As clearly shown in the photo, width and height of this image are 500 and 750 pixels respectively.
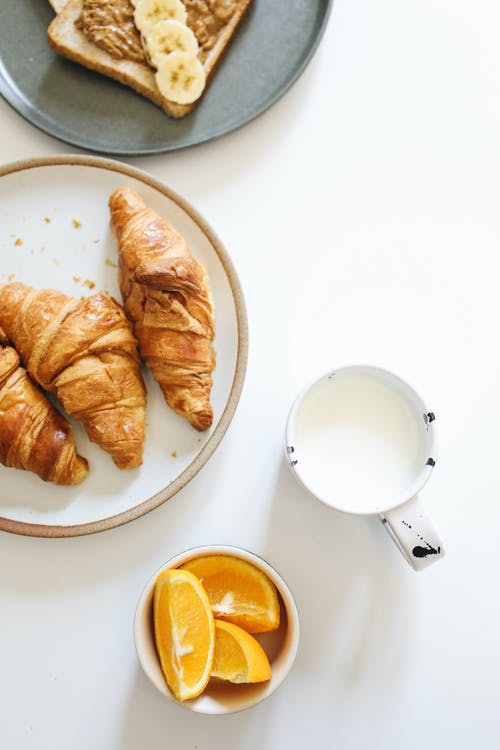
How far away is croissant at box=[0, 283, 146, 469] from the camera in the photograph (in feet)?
3.98

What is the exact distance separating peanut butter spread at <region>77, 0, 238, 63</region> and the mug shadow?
0.82 metres

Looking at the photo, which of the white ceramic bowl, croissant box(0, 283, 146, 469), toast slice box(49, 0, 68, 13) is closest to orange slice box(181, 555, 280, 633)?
the white ceramic bowl

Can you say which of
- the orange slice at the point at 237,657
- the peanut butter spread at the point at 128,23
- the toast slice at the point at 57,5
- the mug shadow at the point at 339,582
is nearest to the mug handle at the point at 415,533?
the mug shadow at the point at 339,582

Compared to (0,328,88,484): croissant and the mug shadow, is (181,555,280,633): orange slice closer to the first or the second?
the mug shadow

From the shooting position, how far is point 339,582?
4.44ft

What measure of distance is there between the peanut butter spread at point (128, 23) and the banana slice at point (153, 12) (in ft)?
0.08

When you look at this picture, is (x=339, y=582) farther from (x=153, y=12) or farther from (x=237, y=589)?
(x=153, y=12)

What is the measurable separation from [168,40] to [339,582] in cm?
106

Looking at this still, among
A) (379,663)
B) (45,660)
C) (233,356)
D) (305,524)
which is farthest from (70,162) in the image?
(379,663)

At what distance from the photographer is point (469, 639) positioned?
1.37 meters

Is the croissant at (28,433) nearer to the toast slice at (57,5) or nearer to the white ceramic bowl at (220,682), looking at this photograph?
the white ceramic bowl at (220,682)

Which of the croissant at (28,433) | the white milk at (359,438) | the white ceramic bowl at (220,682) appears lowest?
the white ceramic bowl at (220,682)

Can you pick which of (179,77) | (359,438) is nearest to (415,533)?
(359,438)

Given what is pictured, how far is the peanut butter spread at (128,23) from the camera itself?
1.37 m
